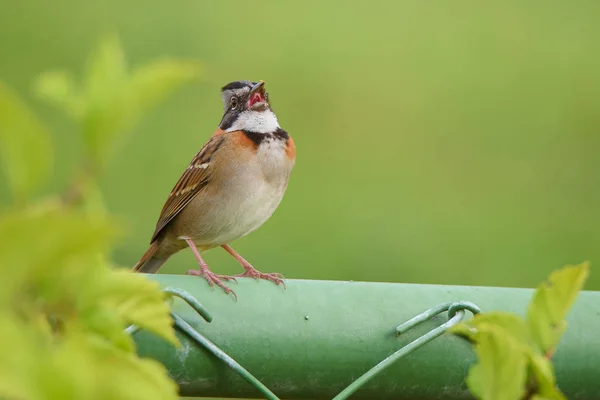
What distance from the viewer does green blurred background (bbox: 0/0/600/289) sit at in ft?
18.3

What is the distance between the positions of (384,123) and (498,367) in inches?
236

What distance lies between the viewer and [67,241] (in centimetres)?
54

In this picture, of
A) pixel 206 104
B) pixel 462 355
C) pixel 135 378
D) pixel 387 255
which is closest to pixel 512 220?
pixel 387 255

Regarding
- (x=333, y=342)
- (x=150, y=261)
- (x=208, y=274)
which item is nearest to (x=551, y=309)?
(x=333, y=342)

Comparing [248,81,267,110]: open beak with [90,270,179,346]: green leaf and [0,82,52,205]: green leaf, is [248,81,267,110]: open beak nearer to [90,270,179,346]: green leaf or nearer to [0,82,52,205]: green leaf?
[90,270,179,346]: green leaf

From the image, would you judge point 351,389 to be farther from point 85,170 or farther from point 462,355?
point 85,170

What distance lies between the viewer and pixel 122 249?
5.50 metres

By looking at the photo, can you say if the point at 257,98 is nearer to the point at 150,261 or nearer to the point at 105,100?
the point at 150,261

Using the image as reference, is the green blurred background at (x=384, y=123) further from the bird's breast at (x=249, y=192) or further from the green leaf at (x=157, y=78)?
the green leaf at (x=157, y=78)

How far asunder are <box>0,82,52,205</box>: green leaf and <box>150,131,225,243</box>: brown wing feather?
2.48 m

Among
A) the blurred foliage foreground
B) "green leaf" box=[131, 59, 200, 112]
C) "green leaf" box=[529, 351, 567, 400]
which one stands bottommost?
"green leaf" box=[529, 351, 567, 400]

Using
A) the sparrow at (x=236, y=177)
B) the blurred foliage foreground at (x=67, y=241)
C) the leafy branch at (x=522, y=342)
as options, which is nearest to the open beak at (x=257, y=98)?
the sparrow at (x=236, y=177)

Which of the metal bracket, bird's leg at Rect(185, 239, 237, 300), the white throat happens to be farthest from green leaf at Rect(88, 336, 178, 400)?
the white throat

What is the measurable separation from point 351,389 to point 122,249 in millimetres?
4341
